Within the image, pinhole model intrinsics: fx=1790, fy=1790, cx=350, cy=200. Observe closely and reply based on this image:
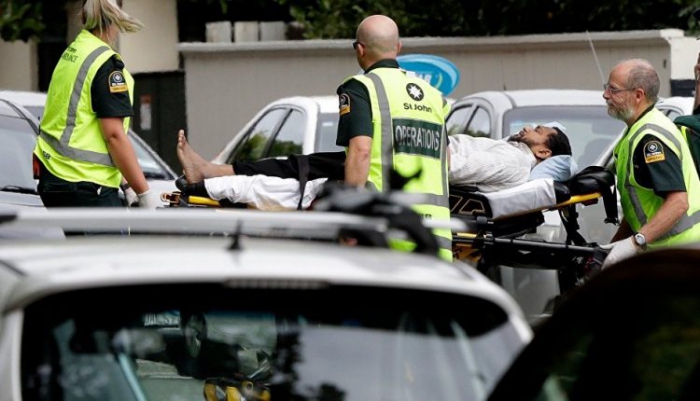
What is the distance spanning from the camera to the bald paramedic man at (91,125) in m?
8.36

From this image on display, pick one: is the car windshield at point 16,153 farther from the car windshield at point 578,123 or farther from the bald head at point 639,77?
the bald head at point 639,77

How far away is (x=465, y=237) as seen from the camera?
30.7 ft

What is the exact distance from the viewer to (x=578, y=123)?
1220 centimetres

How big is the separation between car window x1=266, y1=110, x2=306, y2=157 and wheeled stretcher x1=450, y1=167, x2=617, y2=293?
108 inches

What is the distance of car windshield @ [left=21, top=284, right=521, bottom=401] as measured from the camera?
12.0ft

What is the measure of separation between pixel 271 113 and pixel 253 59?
11.1m

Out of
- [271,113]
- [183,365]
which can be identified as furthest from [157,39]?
[183,365]

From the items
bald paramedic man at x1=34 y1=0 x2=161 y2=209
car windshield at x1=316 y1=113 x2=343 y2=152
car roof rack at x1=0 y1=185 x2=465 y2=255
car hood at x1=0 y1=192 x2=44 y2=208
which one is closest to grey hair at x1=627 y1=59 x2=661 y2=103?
bald paramedic man at x1=34 y1=0 x2=161 y2=209

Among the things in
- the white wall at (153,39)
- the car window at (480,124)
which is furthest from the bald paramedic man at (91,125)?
the white wall at (153,39)

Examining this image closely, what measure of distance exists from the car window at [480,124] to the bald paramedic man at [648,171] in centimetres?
339

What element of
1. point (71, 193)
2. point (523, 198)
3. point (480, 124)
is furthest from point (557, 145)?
point (71, 193)

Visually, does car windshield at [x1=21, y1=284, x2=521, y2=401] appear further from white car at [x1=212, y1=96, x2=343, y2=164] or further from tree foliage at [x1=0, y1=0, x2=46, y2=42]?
tree foliage at [x1=0, y1=0, x2=46, y2=42]

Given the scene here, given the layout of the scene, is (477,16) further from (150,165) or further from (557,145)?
(557,145)

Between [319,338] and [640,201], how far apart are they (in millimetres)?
4998
